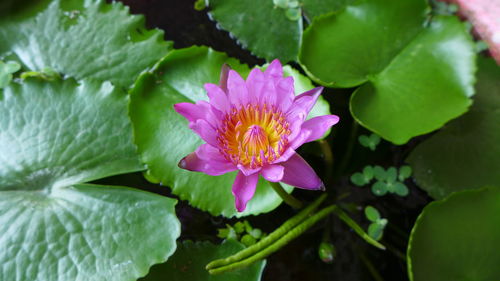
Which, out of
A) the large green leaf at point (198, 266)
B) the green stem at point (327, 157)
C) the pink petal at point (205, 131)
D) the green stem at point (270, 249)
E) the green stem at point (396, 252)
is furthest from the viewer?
the green stem at point (396, 252)

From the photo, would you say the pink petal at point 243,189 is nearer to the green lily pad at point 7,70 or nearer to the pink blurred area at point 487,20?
the green lily pad at point 7,70

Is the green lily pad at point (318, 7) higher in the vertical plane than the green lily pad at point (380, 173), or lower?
higher

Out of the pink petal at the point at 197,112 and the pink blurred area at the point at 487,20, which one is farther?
the pink blurred area at the point at 487,20

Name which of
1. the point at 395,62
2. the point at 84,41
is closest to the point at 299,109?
the point at 395,62

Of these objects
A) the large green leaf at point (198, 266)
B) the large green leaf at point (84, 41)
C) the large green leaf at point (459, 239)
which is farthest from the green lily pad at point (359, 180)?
the large green leaf at point (84, 41)

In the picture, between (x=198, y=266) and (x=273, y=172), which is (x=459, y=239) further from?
(x=198, y=266)

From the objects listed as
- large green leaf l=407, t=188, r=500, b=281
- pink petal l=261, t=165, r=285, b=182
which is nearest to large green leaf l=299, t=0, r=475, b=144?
large green leaf l=407, t=188, r=500, b=281

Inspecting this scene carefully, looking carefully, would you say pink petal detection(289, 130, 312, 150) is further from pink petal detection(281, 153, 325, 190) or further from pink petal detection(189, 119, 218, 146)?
pink petal detection(189, 119, 218, 146)
